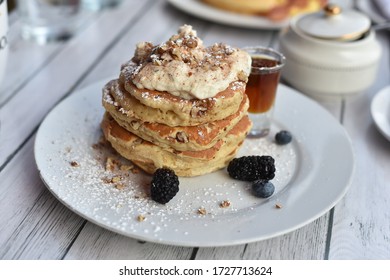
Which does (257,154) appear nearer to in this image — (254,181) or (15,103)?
(254,181)

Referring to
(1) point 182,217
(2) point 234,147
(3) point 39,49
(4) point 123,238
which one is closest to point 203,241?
(1) point 182,217

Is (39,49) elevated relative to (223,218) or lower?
lower

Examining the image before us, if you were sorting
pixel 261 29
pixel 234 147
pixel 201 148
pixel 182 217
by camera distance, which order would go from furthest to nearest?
pixel 261 29 → pixel 234 147 → pixel 201 148 → pixel 182 217

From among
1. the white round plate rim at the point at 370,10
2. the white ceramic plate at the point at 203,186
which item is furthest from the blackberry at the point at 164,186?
the white round plate rim at the point at 370,10

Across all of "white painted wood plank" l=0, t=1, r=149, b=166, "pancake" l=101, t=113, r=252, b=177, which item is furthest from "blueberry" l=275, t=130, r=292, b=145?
"white painted wood plank" l=0, t=1, r=149, b=166

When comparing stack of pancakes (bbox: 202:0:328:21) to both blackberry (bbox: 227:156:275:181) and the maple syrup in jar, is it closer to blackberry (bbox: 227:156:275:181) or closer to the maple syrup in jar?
the maple syrup in jar

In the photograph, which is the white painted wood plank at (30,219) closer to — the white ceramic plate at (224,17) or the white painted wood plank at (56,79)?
the white painted wood plank at (56,79)
